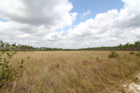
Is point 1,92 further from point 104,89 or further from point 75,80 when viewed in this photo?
point 104,89

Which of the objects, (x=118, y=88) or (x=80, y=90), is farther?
(x=118, y=88)

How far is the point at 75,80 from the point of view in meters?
3.05

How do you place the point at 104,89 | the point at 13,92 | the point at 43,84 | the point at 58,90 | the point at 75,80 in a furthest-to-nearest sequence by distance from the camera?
1. the point at 75,80
2. the point at 43,84
3. the point at 104,89
4. the point at 58,90
5. the point at 13,92

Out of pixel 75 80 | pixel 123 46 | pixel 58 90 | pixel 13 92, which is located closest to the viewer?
pixel 13 92

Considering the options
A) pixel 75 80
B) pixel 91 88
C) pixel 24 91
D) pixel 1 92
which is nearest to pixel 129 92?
pixel 91 88

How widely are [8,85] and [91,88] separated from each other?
11.4 ft

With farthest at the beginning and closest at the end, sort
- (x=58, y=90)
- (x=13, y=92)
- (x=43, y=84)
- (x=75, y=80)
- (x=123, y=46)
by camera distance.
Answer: (x=123, y=46) → (x=75, y=80) → (x=43, y=84) → (x=58, y=90) → (x=13, y=92)

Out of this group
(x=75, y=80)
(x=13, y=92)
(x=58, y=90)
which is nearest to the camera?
(x=13, y=92)

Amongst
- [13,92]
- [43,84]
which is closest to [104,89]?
[43,84]

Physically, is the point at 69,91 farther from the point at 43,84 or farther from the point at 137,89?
the point at 137,89

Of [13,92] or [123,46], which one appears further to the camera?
[123,46]

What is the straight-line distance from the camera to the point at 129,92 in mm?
2432

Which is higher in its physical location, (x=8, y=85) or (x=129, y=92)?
(x=8, y=85)

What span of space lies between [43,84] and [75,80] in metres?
1.47
